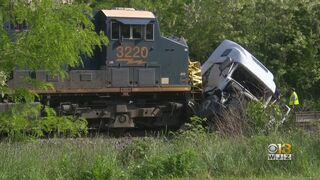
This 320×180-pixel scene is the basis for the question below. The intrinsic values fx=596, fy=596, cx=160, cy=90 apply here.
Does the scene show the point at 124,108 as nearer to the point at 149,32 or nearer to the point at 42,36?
the point at 149,32

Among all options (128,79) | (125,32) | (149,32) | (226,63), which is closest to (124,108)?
(128,79)

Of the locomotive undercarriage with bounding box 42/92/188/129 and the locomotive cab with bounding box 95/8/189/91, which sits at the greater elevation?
the locomotive cab with bounding box 95/8/189/91

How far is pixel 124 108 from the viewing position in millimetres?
18984

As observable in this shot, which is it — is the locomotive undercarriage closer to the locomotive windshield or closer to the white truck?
the white truck

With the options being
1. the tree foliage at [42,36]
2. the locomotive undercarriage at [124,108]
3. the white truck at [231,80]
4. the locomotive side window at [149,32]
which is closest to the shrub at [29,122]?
the tree foliage at [42,36]

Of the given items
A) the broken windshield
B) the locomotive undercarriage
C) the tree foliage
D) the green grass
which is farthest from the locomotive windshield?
the tree foliage

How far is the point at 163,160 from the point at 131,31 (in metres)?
9.94

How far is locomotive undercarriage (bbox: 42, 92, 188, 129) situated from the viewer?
18.4 m

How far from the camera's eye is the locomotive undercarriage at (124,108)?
18.4 metres

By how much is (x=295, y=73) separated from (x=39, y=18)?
22.9 m

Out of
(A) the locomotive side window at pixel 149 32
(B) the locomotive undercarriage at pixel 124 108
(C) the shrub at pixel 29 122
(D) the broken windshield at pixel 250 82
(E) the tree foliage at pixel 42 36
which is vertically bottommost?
(B) the locomotive undercarriage at pixel 124 108

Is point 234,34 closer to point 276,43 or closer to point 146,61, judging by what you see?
point 276,43

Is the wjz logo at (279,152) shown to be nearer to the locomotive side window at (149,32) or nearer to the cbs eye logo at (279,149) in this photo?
the cbs eye logo at (279,149)

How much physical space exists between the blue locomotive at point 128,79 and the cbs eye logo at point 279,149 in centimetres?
927
